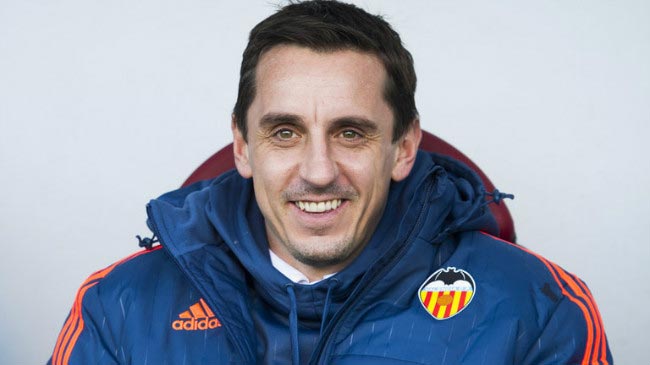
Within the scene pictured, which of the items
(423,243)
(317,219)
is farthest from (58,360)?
(423,243)

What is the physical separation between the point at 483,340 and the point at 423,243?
0.21 metres

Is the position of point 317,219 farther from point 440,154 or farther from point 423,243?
point 440,154

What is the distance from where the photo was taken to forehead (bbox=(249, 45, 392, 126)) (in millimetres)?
1853

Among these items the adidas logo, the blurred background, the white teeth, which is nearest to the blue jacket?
the adidas logo

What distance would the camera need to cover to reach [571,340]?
5.98 ft

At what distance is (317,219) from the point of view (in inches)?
73.8

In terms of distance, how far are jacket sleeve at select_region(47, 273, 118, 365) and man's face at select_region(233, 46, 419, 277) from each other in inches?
13.8

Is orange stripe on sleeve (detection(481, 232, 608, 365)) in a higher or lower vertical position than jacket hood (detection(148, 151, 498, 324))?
lower

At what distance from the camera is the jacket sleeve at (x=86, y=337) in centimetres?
187

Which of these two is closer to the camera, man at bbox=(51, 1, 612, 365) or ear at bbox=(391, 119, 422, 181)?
man at bbox=(51, 1, 612, 365)

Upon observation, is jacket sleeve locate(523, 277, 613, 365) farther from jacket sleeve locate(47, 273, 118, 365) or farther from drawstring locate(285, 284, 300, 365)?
jacket sleeve locate(47, 273, 118, 365)

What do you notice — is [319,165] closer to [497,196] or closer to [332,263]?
[332,263]

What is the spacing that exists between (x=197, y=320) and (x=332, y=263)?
265mm

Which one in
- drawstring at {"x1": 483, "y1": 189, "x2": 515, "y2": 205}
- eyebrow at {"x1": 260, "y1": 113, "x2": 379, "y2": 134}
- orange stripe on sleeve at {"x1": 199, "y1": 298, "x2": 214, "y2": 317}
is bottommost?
orange stripe on sleeve at {"x1": 199, "y1": 298, "x2": 214, "y2": 317}
